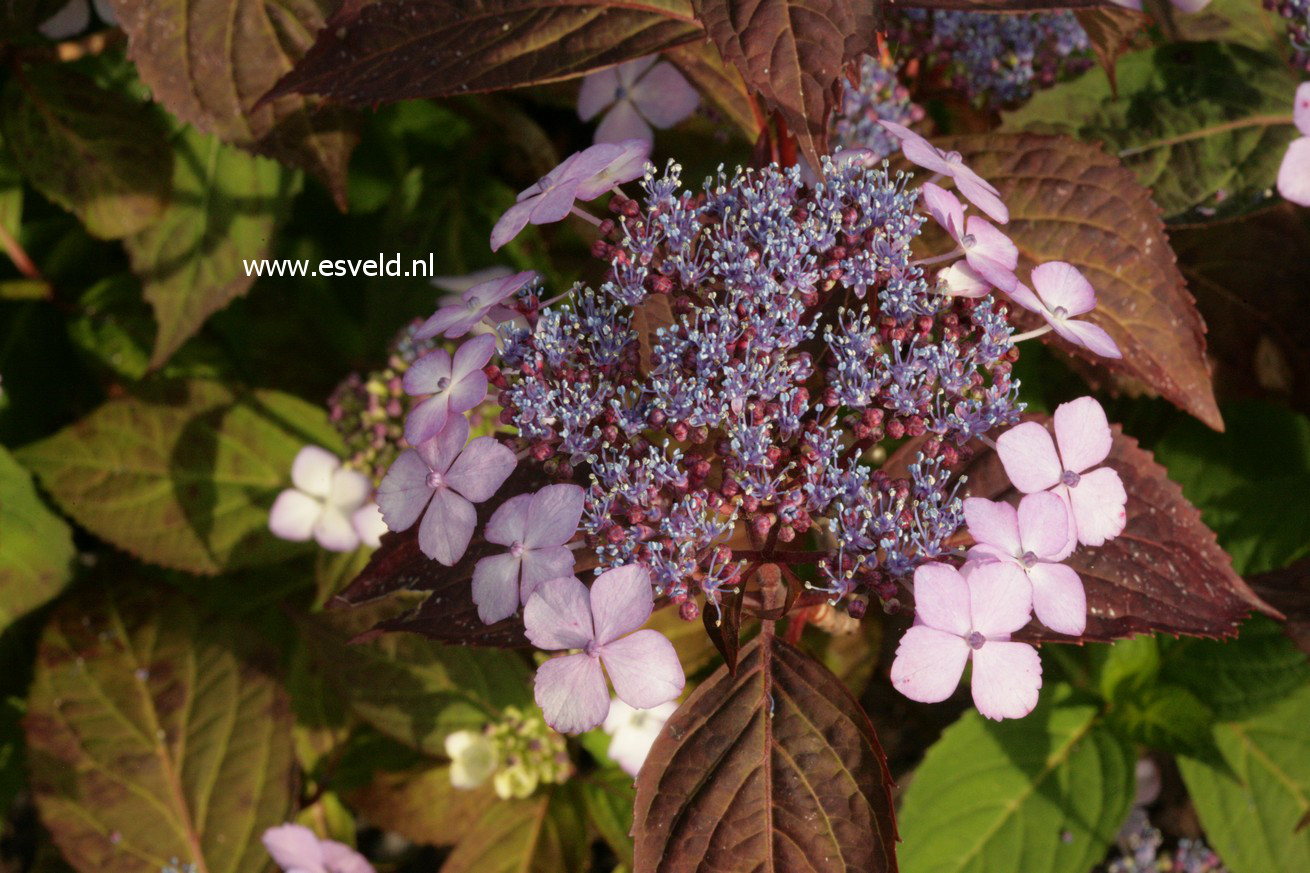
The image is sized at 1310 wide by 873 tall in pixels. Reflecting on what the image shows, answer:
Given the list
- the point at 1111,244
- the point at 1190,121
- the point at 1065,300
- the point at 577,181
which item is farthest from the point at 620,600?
the point at 1190,121

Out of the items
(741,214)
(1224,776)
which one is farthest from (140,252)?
(1224,776)

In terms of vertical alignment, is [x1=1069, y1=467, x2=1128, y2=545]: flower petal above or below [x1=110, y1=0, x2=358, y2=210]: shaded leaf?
below

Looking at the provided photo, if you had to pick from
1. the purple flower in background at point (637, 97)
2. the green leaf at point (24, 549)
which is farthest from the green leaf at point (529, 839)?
the purple flower in background at point (637, 97)

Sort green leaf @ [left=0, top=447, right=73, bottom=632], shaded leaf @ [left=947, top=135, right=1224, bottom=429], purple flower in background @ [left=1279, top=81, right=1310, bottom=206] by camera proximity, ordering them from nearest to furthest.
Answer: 1. shaded leaf @ [left=947, top=135, right=1224, bottom=429]
2. purple flower in background @ [left=1279, top=81, right=1310, bottom=206]
3. green leaf @ [left=0, top=447, right=73, bottom=632]

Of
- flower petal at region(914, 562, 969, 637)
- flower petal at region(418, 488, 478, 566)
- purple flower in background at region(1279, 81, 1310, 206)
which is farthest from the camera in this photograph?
purple flower in background at region(1279, 81, 1310, 206)

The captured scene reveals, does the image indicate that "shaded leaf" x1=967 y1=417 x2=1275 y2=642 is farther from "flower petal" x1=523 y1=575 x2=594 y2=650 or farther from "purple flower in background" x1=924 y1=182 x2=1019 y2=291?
"flower petal" x1=523 y1=575 x2=594 y2=650

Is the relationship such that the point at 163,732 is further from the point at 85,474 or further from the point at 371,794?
the point at 85,474

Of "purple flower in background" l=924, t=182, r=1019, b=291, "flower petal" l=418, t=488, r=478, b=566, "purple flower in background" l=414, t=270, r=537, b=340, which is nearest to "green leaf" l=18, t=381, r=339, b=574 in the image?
"purple flower in background" l=414, t=270, r=537, b=340
